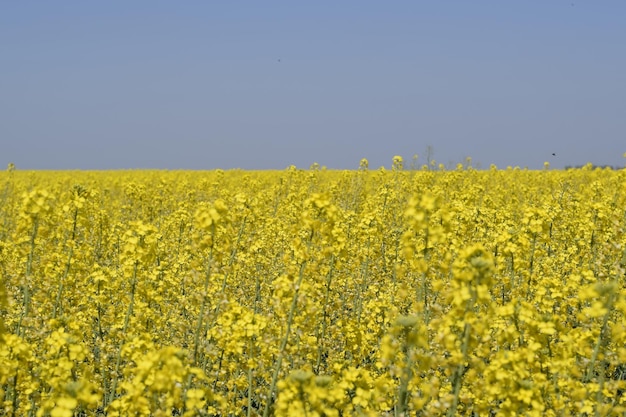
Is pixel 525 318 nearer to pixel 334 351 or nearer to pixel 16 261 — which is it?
pixel 334 351

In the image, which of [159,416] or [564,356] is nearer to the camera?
[159,416]

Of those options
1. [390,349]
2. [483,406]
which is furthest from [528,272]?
[390,349]

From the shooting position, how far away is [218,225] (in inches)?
195

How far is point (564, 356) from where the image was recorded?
14.0ft

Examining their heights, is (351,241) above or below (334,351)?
above

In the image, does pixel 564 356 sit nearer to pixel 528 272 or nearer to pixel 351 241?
pixel 528 272

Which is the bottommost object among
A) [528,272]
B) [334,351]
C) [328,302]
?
[334,351]

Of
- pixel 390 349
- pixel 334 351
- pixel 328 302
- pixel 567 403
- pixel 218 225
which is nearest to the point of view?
pixel 390 349

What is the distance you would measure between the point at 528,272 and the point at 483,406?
2.73 m

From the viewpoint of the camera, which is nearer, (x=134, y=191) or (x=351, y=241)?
(x=351, y=241)

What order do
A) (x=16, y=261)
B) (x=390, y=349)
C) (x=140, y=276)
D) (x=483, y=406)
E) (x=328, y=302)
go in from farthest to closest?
(x=16, y=261) → (x=328, y=302) → (x=140, y=276) → (x=483, y=406) → (x=390, y=349)

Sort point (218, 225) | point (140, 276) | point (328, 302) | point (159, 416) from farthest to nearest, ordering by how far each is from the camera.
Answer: point (328, 302)
point (140, 276)
point (218, 225)
point (159, 416)

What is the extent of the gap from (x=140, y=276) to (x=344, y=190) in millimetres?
14927

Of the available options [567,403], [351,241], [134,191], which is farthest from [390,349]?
[134,191]
